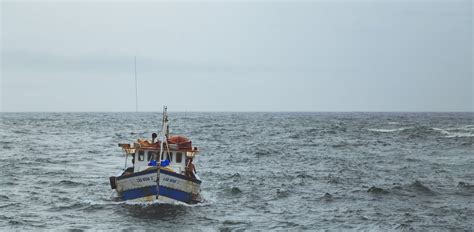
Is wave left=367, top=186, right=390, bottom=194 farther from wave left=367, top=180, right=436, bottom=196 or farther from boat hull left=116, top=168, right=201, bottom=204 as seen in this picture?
boat hull left=116, top=168, right=201, bottom=204

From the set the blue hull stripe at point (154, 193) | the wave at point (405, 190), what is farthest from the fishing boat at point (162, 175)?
the wave at point (405, 190)

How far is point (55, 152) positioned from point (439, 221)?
41.5m

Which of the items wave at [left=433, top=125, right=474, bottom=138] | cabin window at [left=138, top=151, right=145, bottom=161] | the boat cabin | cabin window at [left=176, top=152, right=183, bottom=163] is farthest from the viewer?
wave at [left=433, top=125, right=474, bottom=138]

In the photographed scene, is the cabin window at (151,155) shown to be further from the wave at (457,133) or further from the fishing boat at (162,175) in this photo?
the wave at (457,133)

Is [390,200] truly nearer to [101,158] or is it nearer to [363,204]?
[363,204]

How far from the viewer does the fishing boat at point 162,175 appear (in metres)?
25.6

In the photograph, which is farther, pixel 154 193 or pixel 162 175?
pixel 154 193

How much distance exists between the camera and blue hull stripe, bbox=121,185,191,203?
25.7 metres

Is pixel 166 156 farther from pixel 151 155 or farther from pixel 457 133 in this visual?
pixel 457 133

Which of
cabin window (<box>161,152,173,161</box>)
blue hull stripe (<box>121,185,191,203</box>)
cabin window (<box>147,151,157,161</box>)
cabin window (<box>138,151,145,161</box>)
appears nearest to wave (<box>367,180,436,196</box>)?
blue hull stripe (<box>121,185,191,203</box>)

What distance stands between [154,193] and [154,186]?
14.0 inches

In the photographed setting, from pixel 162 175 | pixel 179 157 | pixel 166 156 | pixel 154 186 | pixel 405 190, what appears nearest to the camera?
pixel 162 175

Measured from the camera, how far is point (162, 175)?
83.4 feet

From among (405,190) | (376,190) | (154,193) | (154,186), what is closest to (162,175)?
(154,186)
